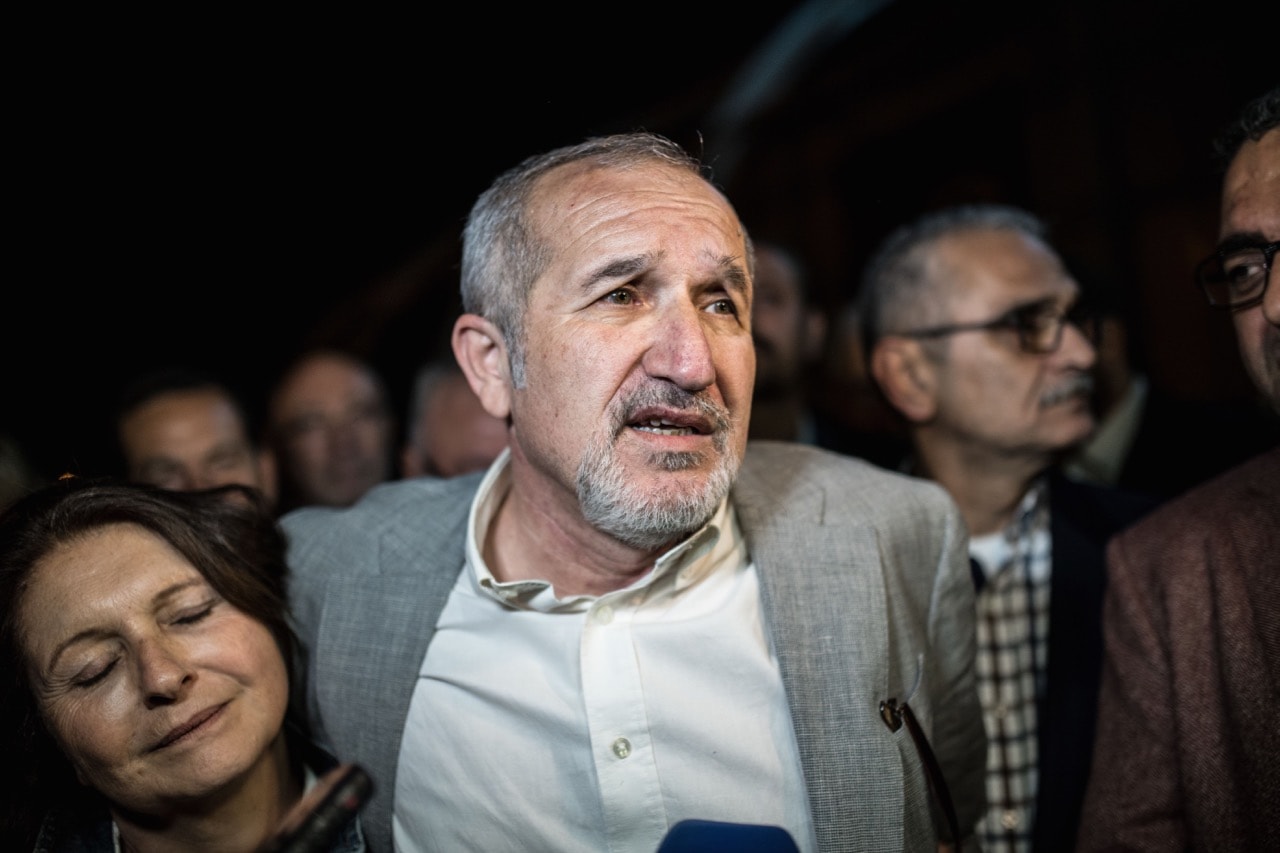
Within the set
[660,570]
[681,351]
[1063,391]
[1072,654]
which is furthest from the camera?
[1063,391]

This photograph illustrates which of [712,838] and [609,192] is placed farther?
[609,192]

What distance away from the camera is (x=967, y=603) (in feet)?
6.55

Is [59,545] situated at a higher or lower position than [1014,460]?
higher

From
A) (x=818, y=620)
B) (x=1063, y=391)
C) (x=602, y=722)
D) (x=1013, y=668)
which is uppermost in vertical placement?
(x=1063, y=391)

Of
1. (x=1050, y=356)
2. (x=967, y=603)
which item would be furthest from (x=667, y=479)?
(x=1050, y=356)

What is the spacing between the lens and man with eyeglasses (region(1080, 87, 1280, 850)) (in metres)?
1.67

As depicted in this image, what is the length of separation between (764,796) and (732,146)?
520 cm

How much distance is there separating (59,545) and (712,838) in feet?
4.06

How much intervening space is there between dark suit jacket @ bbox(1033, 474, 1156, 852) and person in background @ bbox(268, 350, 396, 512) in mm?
2718

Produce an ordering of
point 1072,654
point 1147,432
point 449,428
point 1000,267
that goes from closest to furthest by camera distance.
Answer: point 1072,654
point 1000,267
point 1147,432
point 449,428

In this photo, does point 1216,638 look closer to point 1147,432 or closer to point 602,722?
point 602,722

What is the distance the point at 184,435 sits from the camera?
2863mm

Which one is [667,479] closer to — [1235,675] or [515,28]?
[1235,675]

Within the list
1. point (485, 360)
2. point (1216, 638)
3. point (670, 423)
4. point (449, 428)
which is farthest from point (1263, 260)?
point (449, 428)
